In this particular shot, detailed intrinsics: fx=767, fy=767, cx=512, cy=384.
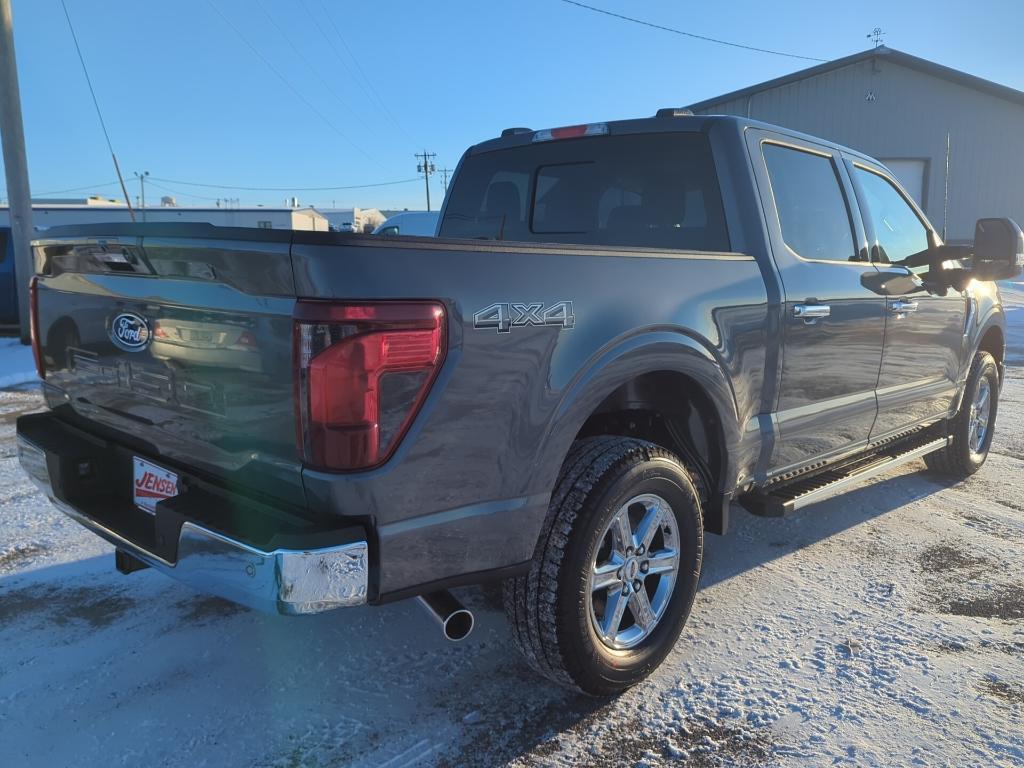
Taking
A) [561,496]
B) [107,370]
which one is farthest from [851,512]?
[107,370]

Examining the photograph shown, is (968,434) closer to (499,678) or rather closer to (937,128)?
(499,678)

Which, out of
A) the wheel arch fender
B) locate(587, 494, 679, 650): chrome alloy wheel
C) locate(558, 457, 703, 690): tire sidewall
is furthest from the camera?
locate(587, 494, 679, 650): chrome alloy wheel

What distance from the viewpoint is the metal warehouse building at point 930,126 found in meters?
23.5

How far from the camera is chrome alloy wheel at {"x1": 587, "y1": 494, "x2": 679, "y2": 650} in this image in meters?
2.48

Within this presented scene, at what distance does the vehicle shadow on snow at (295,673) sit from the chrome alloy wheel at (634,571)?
10.4 inches

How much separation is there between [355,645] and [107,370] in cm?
130

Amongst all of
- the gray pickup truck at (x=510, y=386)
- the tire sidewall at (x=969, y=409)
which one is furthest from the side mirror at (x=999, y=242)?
the tire sidewall at (x=969, y=409)

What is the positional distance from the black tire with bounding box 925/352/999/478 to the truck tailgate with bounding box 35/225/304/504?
4458 millimetres

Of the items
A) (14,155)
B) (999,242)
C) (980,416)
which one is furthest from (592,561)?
(14,155)

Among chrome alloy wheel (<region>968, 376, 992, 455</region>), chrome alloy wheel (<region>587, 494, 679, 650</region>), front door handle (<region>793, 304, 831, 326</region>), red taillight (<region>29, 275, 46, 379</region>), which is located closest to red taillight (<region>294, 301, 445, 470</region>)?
chrome alloy wheel (<region>587, 494, 679, 650</region>)

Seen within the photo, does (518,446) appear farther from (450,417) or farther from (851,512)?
(851,512)

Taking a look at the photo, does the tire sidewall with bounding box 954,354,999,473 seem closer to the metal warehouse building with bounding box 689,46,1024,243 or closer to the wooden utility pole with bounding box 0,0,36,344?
the wooden utility pole with bounding box 0,0,36,344

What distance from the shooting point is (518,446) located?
6.76 ft

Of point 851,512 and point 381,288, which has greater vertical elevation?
point 381,288
